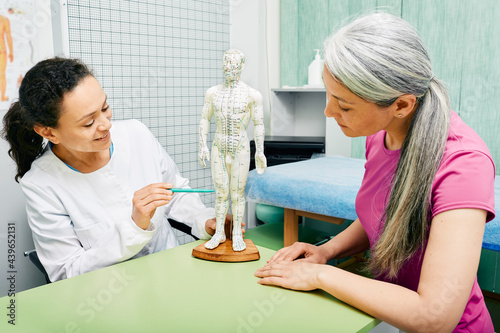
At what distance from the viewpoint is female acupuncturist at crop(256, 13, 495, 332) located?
809 mm

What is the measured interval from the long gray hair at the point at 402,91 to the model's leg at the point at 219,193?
47 cm

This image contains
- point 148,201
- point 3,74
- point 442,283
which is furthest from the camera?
point 3,74

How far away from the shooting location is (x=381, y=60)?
840 millimetres

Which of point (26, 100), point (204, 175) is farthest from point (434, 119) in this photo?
point (204, 175)

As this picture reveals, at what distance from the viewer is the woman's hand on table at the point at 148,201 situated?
118 centimetres

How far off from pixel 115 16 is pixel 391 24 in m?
1.84

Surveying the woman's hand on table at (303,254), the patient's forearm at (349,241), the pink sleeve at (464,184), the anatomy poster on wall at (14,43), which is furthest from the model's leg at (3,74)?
the pink sleeve at (464,184)

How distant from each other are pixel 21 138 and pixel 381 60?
1.19m

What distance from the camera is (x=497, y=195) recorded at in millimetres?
1686

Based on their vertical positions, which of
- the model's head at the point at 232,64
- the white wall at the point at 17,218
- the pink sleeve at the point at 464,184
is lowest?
the white wall at the point at 17,218

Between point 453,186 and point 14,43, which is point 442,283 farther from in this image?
point 14,43

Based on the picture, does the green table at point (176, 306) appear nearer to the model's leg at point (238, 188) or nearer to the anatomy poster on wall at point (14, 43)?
the model's leg at point (238, 188)

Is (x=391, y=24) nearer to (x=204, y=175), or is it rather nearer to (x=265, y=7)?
(x=204, y=175)

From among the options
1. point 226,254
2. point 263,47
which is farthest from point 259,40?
point 226,254
